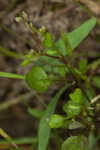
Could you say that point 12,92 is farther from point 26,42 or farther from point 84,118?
point 84,118

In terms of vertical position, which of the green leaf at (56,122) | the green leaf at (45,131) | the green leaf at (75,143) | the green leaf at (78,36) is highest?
the green leaf at (78,36)

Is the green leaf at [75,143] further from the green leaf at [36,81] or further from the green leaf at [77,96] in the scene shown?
the green leaf at [36,81]

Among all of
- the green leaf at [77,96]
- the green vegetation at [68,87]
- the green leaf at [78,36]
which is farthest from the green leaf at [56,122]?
the green leaf at [78,36]

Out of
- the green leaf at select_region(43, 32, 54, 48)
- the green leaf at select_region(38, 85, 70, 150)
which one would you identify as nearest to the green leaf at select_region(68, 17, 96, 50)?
the green leaf at select_region(43, 32, 54, 48)

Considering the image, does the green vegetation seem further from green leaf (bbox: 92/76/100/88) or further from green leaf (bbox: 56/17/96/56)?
green leaf (bbox: 92/76/100/88)

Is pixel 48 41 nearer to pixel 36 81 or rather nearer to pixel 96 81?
pixel 36 81

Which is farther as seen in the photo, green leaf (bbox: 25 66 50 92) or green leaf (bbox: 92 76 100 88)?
green leaf (bbox: 92 76 100 88)

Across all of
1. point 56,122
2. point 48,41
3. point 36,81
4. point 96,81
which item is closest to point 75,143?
point 56,122

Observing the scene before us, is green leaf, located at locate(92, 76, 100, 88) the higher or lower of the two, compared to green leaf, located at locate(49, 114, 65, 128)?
lower

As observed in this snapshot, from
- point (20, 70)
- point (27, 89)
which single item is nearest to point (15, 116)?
point (27, 89)
